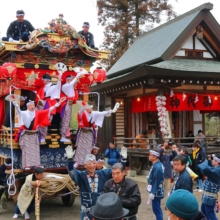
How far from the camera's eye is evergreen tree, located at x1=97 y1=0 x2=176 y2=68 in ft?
83.8

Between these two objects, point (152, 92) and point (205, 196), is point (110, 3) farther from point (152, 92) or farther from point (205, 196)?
point (205, 196)

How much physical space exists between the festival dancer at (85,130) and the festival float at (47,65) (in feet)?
1.31

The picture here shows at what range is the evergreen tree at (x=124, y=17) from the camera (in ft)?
83.8

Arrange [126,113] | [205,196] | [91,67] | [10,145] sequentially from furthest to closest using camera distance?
1. [126,113]
2. [91,67]
3. [10,145]
4. [205,196]

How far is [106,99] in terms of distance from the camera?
55.4 ft

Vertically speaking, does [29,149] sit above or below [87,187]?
above

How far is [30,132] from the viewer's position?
24.3 ft

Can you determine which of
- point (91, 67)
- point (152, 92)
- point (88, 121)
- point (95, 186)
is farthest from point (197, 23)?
point (95, 186)

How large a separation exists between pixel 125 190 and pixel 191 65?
35.2 ft

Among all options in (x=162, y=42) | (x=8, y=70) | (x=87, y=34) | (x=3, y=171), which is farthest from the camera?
(x=162, y=42)

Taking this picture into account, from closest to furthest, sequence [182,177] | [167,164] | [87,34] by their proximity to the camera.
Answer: [182,177], [87,34], [167,164]

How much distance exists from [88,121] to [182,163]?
131 inches

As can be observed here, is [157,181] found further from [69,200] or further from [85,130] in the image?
[69,200]

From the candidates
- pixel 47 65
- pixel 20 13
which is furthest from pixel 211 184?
pixel 20 13
